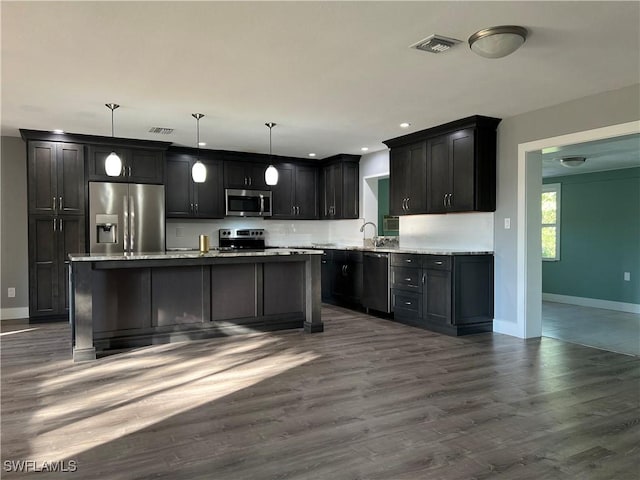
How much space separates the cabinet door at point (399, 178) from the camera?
6113 mm

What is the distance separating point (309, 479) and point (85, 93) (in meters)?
3.79

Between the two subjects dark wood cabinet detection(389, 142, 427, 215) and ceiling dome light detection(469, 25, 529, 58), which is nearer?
ceiling dome light detection(469, 25, 529, 58)

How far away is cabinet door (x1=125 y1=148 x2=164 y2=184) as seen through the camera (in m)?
6.28

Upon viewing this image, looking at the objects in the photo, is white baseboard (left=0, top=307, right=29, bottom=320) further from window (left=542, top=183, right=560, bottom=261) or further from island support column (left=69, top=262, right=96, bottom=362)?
window (left=542, top=183, right=560, bottom=261)

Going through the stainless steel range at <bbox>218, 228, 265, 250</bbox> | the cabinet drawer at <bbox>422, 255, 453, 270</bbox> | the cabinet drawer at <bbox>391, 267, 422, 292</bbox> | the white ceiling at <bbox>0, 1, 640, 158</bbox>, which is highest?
the white ceiling at <bbox>0, 1, 640, 158</bbox>

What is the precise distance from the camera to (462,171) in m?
5.25

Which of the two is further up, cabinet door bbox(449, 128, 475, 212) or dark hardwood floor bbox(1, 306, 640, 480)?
cabinet door bbox(449, 128, 475, 212)

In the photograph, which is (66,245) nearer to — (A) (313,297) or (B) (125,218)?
(B) (125,218)

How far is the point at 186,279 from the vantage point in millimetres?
4656

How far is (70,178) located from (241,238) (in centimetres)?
264

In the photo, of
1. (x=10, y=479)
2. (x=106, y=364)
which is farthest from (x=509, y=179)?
(x=10, y=479)

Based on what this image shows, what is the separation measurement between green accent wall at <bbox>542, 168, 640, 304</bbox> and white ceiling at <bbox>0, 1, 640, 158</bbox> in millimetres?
3555
